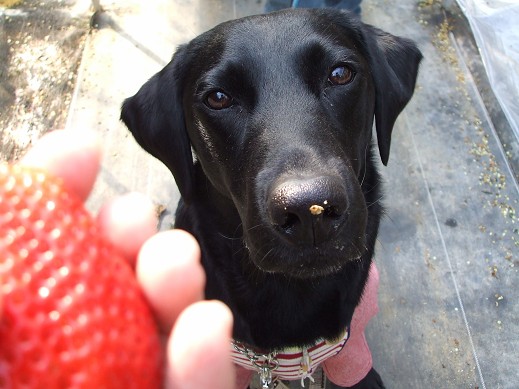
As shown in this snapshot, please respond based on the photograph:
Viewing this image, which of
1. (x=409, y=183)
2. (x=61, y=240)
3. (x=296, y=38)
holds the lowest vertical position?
(x=409, y=183)

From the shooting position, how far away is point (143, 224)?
0.81m

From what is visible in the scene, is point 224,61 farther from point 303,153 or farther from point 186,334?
point 186,334

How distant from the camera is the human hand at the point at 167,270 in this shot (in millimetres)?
667

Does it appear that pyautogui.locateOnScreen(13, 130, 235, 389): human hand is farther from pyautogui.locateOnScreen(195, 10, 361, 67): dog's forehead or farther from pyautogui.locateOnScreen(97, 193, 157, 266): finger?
pyautogui.locateOnScreen(195, 10, 361, 67): dog's forehead

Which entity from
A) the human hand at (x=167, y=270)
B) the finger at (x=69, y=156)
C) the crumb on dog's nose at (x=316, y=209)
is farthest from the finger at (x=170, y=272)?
the crumb on dog's nose at (x=316, y=209)

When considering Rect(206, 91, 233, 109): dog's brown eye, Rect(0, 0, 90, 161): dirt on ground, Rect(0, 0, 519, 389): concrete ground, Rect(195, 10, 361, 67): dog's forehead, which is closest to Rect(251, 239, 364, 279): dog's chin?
Rect(206, 91, 233, 109): dog's brown eye

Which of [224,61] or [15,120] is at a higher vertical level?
[224,61]

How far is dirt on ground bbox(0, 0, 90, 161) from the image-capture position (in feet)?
9.43

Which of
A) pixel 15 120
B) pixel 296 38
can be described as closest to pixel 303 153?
pixel 296 38

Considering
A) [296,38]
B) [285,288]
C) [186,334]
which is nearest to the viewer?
[186,334]

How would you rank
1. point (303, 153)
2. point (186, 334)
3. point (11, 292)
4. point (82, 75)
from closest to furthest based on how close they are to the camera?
point (11, 292) < point (186, 334) < point (303, 153) < point (82, 75)

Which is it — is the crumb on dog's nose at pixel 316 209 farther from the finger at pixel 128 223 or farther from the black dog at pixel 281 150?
the finger at pixel 128 223

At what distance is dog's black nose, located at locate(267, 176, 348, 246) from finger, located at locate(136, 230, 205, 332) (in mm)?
434

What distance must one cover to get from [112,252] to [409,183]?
7.65 ft
